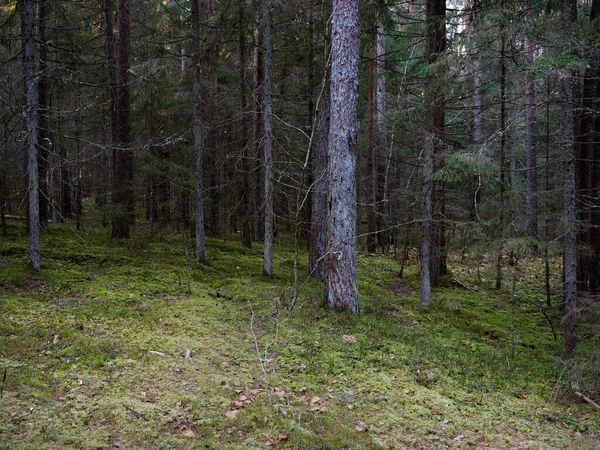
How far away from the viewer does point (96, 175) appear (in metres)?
26.4

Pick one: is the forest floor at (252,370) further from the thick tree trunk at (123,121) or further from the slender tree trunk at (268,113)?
the thick tree trunk at (123,121)

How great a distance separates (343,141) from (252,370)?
13.8 feet

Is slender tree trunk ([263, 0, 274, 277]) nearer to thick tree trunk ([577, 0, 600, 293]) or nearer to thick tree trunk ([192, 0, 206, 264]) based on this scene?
thick tree trunk ([192, 0, 206, 264])

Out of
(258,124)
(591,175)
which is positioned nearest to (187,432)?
(591,175)

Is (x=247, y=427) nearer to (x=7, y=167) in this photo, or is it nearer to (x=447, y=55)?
(x=447, y=55)

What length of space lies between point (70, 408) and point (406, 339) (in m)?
5.06

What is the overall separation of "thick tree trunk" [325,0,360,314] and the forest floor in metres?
1.17

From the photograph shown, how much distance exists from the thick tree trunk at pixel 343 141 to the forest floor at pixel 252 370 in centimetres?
117

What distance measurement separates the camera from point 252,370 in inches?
218

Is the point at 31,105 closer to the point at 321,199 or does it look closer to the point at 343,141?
the point at 343,141

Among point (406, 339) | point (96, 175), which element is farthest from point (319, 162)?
point (96, 175)

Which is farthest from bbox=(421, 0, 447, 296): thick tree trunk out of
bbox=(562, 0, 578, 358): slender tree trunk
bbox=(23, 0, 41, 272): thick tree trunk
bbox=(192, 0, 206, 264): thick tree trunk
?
bbox=(23, 0, 41, 272): thick tree trunk

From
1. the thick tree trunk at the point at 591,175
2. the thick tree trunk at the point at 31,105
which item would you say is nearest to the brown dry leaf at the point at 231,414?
the thick tree trunk at the point at 31,105

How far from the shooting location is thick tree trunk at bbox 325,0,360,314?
24.0 feet
